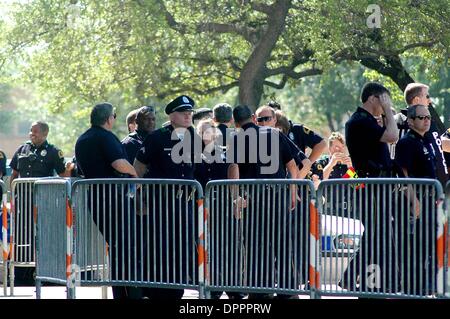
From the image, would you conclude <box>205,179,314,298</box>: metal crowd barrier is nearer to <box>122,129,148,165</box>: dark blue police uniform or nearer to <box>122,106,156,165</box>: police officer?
<box>122,106,156,165</box>: police officer

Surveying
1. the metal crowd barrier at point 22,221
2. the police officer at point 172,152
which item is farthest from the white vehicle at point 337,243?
the metal crowd barrier at point 22,221

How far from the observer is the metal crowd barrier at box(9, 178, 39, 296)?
1205 cm

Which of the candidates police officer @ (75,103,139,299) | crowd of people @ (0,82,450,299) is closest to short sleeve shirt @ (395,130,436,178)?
crowd of people @ (0,82,450,299)

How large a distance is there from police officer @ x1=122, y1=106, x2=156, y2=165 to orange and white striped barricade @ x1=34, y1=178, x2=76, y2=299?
1.43 metres

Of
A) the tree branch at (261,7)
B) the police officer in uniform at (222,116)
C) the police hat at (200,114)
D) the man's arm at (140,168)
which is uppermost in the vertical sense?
the tree branch at (261,7)

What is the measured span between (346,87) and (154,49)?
32702 millimetres

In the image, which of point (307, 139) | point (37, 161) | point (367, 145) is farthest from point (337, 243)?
point (37, 161)

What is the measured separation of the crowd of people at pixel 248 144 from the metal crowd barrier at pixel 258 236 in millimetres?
164

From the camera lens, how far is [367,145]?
9711 mm

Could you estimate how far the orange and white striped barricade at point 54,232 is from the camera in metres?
10.1

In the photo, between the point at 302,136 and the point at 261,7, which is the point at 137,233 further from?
the point at 261,7

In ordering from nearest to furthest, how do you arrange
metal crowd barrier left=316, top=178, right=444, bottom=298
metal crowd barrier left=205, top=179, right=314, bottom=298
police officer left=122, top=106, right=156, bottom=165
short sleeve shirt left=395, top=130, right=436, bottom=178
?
metal crowd barrier left=316, top=178, right=444, bottom=298, metal crowd barrier left=205, top=179, right=314, bottom=298, short sleeve shirt left=395, top=130, right=436, bottom=178, police officer left=122, top=106, right=156, bottom=165

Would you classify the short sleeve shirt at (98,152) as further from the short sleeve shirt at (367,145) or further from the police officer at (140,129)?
the short sleeve shirt at (367,145)

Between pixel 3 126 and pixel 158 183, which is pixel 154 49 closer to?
pixel 158 183
